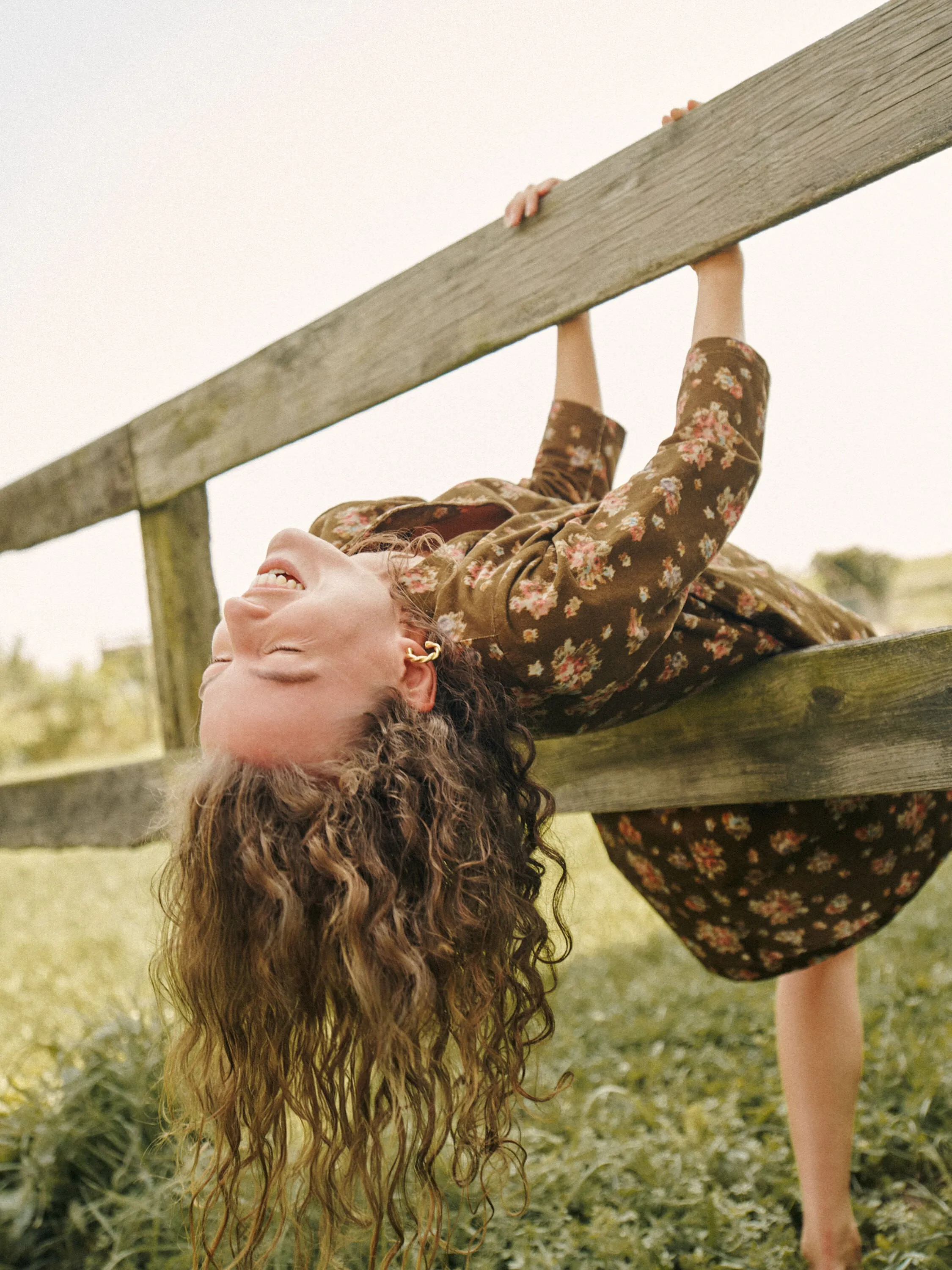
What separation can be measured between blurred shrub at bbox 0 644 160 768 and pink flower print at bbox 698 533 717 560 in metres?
21.1

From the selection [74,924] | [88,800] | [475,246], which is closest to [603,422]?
[475,246]

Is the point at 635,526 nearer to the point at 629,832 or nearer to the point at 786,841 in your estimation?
the point at 786,841

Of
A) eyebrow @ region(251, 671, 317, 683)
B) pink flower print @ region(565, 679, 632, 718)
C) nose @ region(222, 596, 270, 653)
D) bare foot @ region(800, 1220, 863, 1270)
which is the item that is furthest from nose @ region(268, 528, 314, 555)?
bare foot @ region(800, 1220, 863, 1270)

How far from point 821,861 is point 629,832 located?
39 cm

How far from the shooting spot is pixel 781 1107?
2660 millimetres

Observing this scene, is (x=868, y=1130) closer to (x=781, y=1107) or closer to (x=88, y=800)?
(x=781, y=1107)

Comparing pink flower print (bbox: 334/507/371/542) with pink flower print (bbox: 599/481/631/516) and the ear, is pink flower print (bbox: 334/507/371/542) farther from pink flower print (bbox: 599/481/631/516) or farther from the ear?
pink flower print (bbox: 599/481/631/516)

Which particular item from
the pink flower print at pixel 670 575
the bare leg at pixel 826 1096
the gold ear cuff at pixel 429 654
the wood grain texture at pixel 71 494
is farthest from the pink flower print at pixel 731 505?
the wood grain texture at pixel 71 494

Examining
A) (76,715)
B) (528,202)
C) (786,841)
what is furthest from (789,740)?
(76,715)

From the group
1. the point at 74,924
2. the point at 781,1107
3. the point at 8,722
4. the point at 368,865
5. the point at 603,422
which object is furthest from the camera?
the point at 8,722

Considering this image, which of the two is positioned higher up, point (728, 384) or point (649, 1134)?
point (728, 384)

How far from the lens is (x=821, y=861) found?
1846 mm

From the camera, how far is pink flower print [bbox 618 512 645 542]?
140cm

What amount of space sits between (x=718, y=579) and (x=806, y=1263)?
141 centimetres
